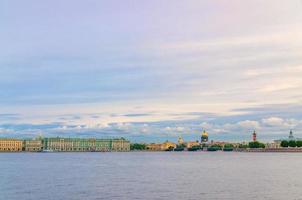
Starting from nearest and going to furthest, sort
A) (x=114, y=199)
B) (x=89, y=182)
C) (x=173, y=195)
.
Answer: (x=114, y=199) → (x=173, y=195) → (x=89, y=182)

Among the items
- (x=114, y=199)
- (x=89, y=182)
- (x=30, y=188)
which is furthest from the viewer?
(x=89, y=182)

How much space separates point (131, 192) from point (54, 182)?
1159 centimetres

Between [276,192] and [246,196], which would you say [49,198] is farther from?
[276,192]

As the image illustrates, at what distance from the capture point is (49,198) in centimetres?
3438

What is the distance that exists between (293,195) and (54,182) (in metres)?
21.8

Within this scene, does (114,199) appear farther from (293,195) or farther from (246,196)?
(293,195)

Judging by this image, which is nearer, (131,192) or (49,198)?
(49,198)

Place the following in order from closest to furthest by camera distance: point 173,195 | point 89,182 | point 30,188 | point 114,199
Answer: point 114,199 < point 173,195 < point 30,188 < point 89,182

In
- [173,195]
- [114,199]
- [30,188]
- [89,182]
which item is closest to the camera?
[114,199]

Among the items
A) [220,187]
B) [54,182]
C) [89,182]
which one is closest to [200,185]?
[220,187]

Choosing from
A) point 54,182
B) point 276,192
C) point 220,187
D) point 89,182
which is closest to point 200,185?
point 220,187

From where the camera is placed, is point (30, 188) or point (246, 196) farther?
point (30, 188)

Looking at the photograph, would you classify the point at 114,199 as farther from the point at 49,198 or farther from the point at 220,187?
the point at 220,187

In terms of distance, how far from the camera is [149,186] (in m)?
42.1
